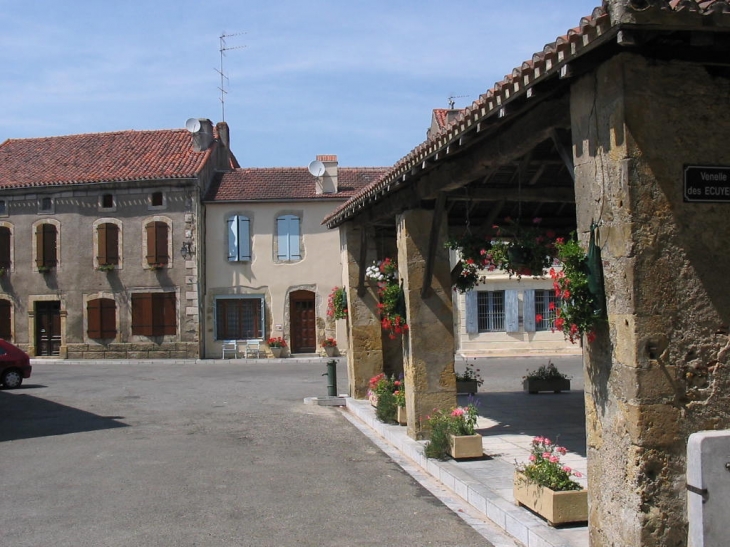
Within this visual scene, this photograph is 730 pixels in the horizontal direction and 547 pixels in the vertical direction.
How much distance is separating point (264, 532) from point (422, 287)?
391cm

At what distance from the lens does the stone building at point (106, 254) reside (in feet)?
87.1

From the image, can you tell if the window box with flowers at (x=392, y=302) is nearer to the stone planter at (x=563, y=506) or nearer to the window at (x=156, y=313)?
the stone planter at (x=563, y=506)

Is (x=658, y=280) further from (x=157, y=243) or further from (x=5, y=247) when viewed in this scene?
(x=5, y=247)

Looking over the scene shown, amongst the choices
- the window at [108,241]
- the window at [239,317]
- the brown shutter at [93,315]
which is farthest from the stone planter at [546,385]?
the brown shutter at [93,315]

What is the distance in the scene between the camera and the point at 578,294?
15.6ft

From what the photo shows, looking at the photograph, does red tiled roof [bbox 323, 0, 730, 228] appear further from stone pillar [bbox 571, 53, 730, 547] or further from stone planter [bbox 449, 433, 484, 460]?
stone planter [bbox 449, 433, 484, 460]

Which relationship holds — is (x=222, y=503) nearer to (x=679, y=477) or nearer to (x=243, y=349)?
(x=679, y=477)

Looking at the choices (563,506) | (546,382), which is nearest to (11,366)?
(546,382)

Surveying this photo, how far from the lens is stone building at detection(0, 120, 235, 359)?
2656 centimetres

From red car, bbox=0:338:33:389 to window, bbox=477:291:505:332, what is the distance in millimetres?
14472

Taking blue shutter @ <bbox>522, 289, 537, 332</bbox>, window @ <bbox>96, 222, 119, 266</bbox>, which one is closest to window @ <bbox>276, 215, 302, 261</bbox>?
window @ <bbox>96, 222, 119, 266</bbox>

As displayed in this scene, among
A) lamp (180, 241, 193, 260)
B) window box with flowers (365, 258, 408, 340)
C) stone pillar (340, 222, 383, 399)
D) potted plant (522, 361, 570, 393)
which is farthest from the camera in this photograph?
lamp (180, 241, 193, 260)

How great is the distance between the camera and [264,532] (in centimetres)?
618

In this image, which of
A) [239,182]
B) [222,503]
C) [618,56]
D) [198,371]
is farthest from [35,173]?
[618,56]
